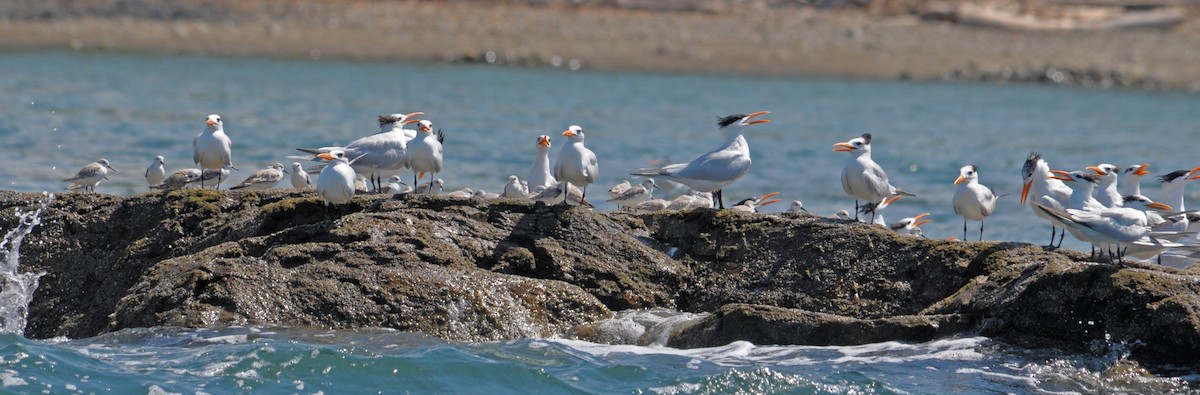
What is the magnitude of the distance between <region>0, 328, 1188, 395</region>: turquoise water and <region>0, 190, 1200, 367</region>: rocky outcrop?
14 cm

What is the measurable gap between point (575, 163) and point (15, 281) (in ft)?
13.5

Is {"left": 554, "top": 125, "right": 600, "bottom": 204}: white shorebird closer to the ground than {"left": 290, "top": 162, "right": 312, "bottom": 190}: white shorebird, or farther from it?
farther from it

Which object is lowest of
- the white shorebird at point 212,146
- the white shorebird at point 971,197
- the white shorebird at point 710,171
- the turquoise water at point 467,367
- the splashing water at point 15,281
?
the turquoise water at point 467,367

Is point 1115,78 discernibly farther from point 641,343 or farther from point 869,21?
point 641,343

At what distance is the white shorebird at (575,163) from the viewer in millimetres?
11016

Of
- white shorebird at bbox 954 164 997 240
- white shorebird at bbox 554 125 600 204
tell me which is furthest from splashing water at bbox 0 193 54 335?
white shorebird at bbox 954 164 997 240

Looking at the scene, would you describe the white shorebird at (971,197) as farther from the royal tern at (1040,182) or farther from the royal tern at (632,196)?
the royal tern at (632,196)

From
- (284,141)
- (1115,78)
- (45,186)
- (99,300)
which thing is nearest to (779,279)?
(99,300)

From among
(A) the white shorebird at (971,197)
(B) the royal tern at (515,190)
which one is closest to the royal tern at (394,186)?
(B) the royal tern at (515,190)

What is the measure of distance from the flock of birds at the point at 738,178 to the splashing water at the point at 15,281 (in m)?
1.81

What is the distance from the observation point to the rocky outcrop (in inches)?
345

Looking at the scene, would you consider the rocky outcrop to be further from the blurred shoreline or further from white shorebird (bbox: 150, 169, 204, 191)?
the blurred shoreline

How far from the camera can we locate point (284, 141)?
2500 centimetres

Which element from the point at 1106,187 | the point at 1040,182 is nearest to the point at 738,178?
the point at 1040,182
